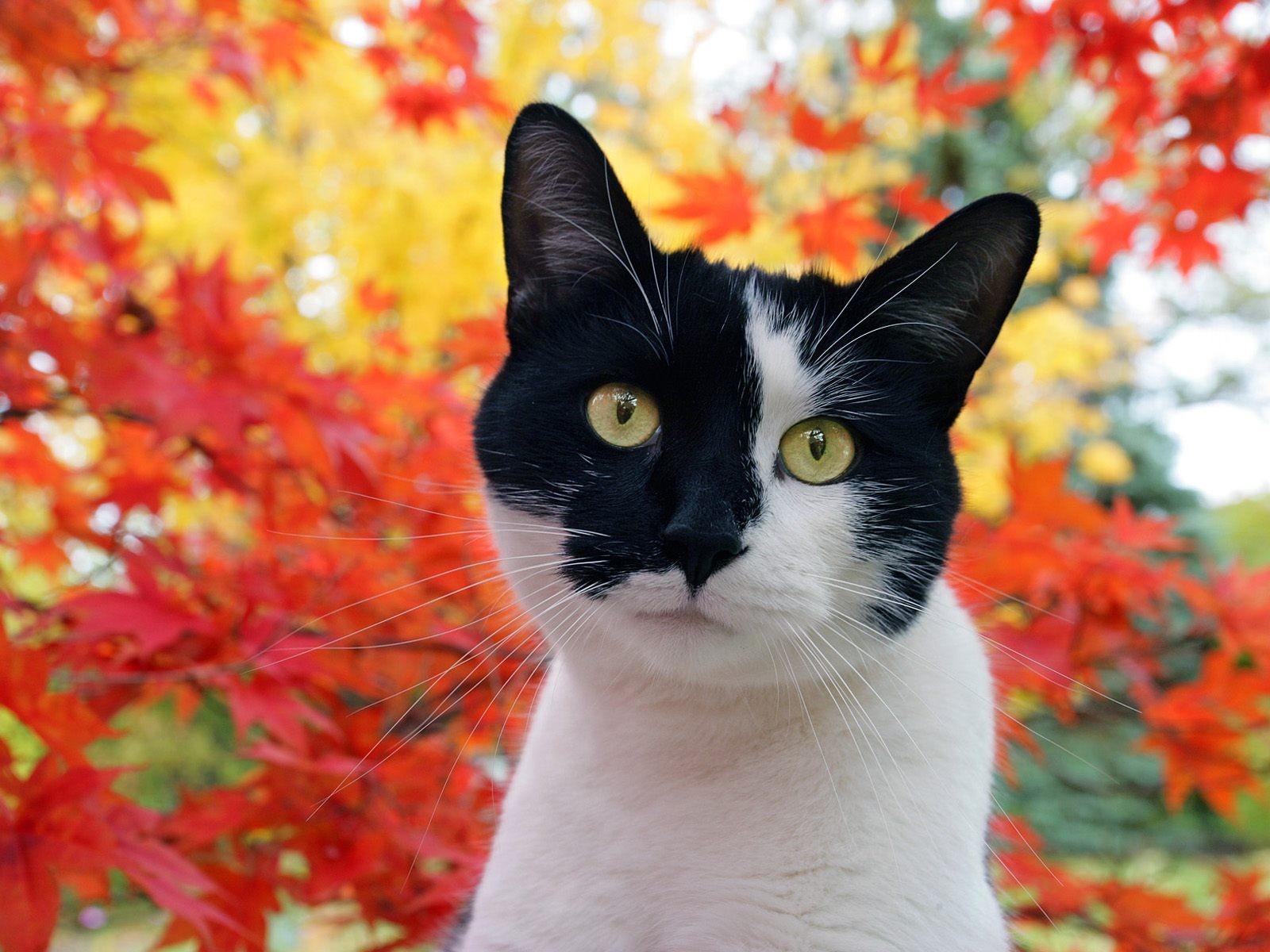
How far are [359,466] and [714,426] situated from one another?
3.30 ft

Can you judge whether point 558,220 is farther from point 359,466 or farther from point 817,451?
point 359,466

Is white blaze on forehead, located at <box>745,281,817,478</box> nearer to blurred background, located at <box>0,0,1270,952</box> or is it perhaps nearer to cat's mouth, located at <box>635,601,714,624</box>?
cat's mouth, located at <box>635,601,714,624</box>

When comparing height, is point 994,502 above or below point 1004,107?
below

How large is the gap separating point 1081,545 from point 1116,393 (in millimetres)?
8891

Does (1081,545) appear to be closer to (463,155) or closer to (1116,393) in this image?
(463,155)

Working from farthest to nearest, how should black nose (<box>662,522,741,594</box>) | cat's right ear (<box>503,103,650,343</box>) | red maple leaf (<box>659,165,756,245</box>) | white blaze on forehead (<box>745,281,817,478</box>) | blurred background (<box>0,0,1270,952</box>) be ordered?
red maple leaf (<box>659,165,756,245</box>), blurred background (<box>0,0,1270,952</box>), cat's right ear (<box>503,103,650,343</box>), white blaze on forehead (<box>745,281,817,478</box>), black nose (<box>662,522,741,594</box>)

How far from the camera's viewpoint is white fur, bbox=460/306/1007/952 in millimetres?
990

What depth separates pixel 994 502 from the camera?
452 centimetres

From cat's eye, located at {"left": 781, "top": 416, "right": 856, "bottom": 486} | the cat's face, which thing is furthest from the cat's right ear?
cat's eye, located at {"left": 781, "top": 416, "right": 856, "bottom": 486}

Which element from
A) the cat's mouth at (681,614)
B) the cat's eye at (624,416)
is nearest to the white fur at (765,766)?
the cat's mouth at (681,614)

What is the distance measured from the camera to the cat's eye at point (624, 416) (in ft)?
3.63

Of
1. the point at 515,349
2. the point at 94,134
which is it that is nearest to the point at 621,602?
the point at 515,349

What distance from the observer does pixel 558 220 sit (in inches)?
48.9

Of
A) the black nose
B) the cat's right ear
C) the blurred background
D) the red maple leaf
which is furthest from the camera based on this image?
the red maple leaf
